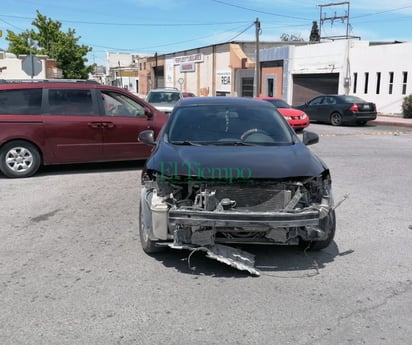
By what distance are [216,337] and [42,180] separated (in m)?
6.31

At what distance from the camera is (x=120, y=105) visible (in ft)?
31.4

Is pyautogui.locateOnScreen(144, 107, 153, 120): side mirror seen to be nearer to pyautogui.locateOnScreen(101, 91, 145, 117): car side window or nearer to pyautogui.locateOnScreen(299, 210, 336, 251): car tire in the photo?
pyautogui.locateOnScreen(101, 91, 145, 117): car side window

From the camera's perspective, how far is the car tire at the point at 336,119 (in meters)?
21.2

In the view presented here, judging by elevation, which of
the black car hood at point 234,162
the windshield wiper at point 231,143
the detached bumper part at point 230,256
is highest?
the windshield wiper at point 231,143

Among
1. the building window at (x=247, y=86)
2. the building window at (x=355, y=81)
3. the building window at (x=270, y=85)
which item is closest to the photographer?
the building window at (x=355, y=81)

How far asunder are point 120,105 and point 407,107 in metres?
19.3

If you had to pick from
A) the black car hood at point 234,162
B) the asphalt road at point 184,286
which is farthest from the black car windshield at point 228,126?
the asphalt road at point 184,286

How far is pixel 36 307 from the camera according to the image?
3.77 meters

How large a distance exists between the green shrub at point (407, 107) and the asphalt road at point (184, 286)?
1924 cm

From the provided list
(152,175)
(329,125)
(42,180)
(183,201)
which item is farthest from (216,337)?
(329,125)

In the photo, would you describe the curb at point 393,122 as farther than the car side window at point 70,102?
Yes

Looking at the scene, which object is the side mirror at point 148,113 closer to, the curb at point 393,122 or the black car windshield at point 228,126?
the black car windshield at point 228,126

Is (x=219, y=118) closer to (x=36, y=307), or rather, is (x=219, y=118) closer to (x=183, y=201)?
(x=183, y=201)

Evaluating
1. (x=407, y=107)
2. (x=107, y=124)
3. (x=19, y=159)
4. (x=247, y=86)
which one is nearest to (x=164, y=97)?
(x=107, y=124)
